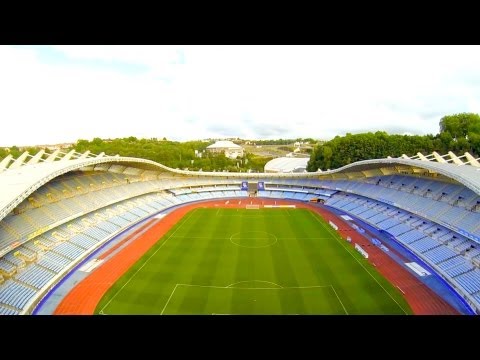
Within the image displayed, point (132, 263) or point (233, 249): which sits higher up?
point (132, 263)

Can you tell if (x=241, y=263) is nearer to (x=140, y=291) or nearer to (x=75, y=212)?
(x=140, y=291)

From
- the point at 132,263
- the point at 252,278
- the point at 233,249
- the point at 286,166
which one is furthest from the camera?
the point at 286,166

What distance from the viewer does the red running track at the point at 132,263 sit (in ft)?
61.6

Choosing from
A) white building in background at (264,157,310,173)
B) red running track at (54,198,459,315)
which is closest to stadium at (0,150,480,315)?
red running track at (54,198,459,315)

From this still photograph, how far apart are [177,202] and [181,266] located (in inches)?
919

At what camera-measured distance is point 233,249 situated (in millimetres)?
28750

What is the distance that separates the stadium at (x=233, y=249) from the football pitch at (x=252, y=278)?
0.36ft

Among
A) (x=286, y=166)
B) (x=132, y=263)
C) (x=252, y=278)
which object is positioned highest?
(x=286, y=166)

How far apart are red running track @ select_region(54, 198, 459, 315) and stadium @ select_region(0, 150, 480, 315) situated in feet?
0.33

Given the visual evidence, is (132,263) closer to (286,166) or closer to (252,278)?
(252,278)

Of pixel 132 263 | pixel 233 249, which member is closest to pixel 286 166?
pixel 233 249

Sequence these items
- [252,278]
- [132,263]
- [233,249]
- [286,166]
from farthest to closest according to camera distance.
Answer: [286,166]
[233,249]
[132,263]
[252,278]

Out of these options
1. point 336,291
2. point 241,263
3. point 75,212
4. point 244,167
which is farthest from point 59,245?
point 244,167

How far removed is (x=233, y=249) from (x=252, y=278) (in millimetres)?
6239
